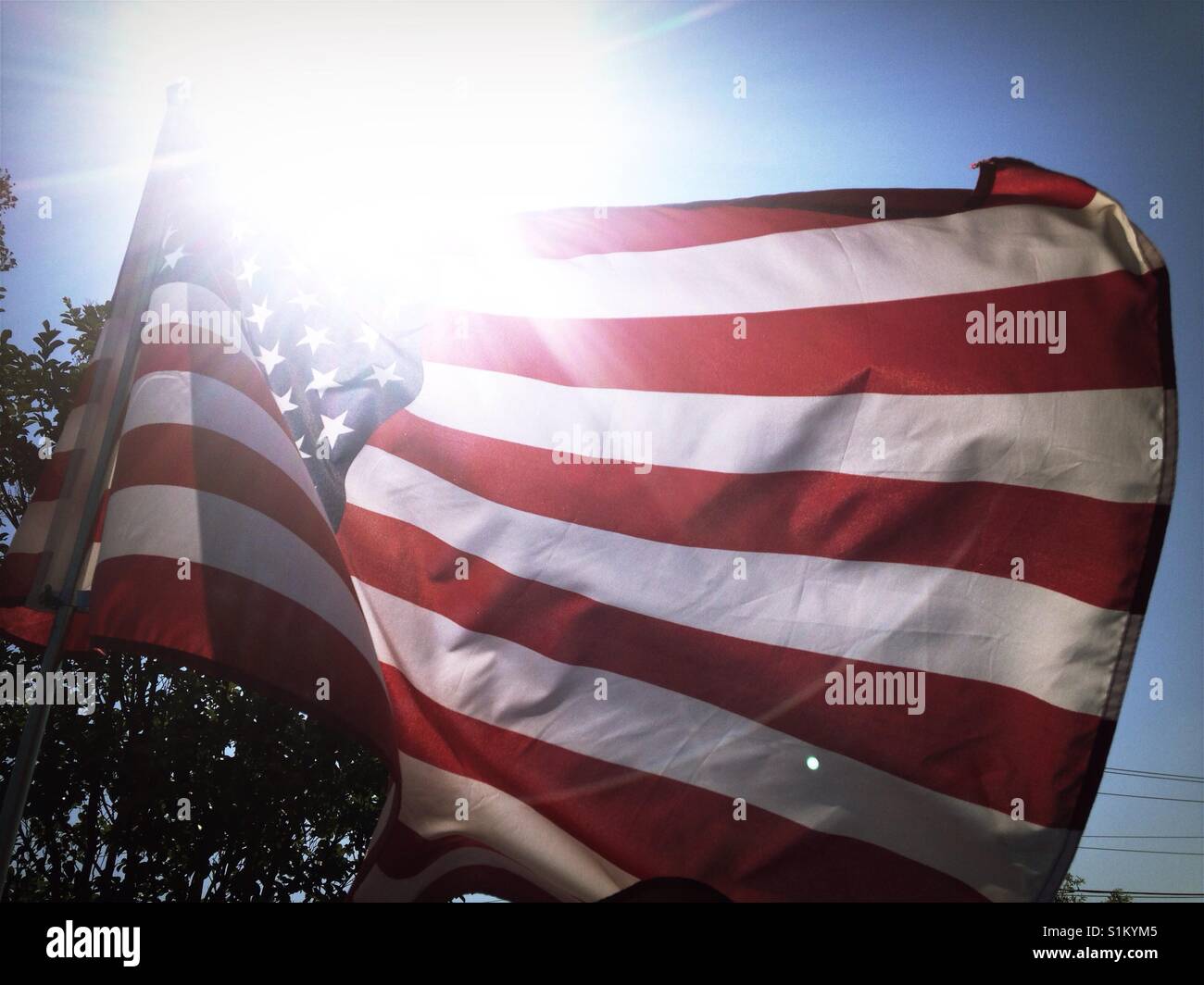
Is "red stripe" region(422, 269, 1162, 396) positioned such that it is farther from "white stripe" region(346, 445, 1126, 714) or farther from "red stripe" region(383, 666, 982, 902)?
"red stripe" region(383, 666, 982, 902)

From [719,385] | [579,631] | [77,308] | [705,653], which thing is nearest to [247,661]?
[579,631]

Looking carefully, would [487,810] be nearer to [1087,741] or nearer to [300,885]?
[1087,741]

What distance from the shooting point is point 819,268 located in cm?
394

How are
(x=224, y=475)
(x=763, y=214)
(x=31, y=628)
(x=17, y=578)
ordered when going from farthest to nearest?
(x=31, y=628) → (x=17, y=578) → (x=763, y=214) → (x=224, y=475)

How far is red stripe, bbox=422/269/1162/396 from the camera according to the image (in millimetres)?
3451

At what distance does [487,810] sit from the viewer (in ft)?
12.7

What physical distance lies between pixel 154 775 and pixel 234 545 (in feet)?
28.2

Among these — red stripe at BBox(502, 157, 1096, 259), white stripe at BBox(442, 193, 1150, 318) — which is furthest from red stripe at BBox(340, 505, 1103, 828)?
red stripe at BBox(502, 157, 1096, 259)

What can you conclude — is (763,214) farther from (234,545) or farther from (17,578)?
(17,578)

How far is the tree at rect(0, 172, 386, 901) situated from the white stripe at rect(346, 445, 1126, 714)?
28.1 ft

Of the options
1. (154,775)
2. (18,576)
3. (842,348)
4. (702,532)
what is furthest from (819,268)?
(154,775)

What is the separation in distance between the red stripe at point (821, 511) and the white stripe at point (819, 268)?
76cm

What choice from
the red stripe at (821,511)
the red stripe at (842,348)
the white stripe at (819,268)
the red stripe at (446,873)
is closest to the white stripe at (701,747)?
the red stripe at (446,873)
